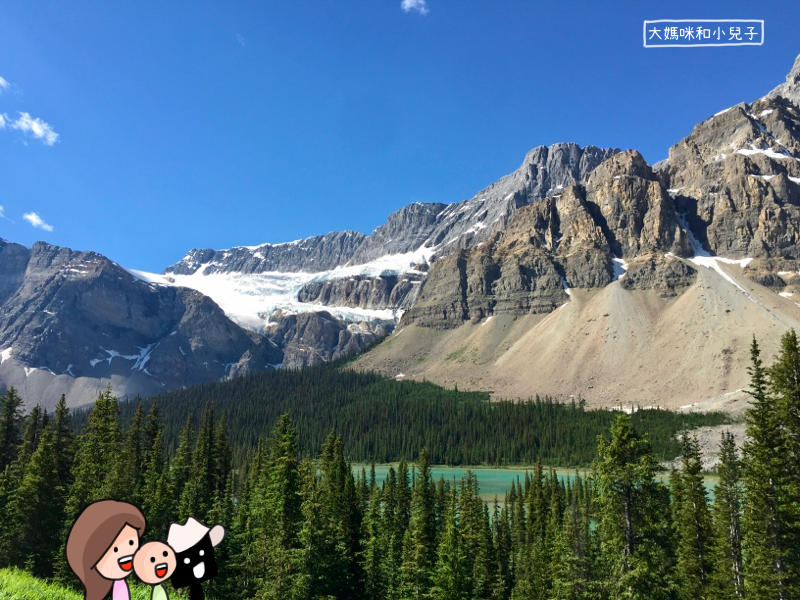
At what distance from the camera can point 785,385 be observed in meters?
27.1

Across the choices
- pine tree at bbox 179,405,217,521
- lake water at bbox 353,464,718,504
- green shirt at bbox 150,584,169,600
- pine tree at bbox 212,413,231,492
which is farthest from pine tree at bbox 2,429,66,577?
lake water at bbox 353,464,718,504

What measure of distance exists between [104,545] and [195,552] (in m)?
1.04

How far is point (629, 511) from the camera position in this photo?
2562 centimetres

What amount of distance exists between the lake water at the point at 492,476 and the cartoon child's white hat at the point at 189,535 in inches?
4117

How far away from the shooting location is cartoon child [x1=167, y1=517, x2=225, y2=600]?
671 cm

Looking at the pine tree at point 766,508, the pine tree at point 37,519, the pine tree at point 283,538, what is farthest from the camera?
the pine tree at point 37,519

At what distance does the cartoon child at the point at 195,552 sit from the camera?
671 cm

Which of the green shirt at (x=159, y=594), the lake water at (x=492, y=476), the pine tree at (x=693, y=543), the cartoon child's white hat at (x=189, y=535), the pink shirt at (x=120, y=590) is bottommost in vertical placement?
the lake water at (x=492, y=476)

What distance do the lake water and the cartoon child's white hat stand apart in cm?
10458

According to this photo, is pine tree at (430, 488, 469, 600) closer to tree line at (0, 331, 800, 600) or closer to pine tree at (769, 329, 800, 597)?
tree line at (0, 331, 800, 600)

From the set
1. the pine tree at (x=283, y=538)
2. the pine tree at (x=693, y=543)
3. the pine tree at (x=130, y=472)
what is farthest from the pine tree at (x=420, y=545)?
the pine tree at (x=130, y=472)

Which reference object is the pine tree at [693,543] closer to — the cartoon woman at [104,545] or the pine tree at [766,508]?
the pine tree at [766,508]

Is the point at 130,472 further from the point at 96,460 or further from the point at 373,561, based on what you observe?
the point at 373,561

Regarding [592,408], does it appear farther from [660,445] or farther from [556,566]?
[556,566]
